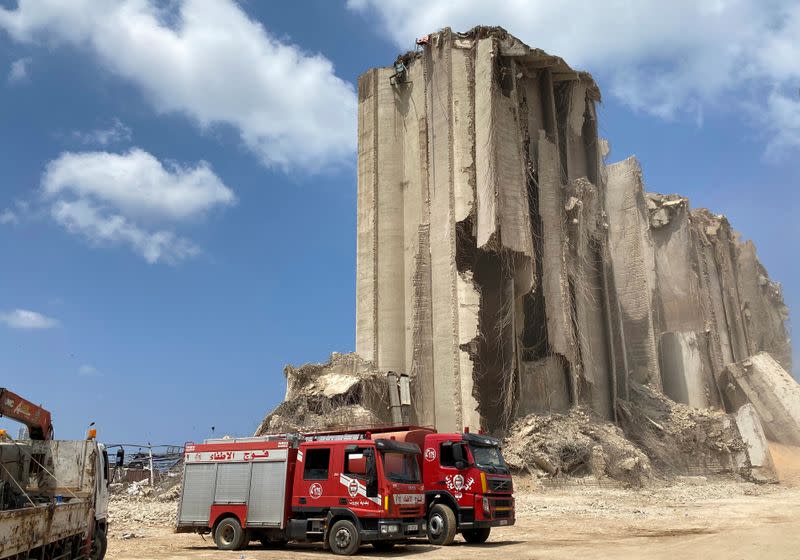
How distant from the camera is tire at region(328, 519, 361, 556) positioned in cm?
1331

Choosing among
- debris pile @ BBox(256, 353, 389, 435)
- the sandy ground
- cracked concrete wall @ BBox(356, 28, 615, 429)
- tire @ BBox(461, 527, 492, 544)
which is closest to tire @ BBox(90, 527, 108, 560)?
the sandy ground

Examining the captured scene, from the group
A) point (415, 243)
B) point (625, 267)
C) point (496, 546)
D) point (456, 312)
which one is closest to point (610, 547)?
point (496, 546)

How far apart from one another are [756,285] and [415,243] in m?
48.7

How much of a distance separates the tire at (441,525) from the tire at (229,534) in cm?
394

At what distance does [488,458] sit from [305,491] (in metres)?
4.28

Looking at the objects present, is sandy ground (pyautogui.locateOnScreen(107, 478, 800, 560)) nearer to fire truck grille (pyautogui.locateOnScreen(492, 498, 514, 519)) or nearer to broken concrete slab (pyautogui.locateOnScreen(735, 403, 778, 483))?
fire truck grille (pyautogui.locateOnScreen(492, 498, 514, 519))

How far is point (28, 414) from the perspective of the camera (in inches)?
439

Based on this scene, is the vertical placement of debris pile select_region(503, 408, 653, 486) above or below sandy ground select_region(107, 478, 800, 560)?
above

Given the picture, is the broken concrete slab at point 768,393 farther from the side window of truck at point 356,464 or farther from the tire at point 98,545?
the tire at point 98,545

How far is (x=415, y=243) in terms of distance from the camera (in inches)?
1384

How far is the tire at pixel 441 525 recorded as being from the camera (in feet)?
49.3

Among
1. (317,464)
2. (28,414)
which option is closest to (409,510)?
(317,464)

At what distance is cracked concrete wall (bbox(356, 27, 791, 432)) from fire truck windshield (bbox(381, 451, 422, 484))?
50.1 feet

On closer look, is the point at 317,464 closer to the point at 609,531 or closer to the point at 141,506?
the point at 609,531
